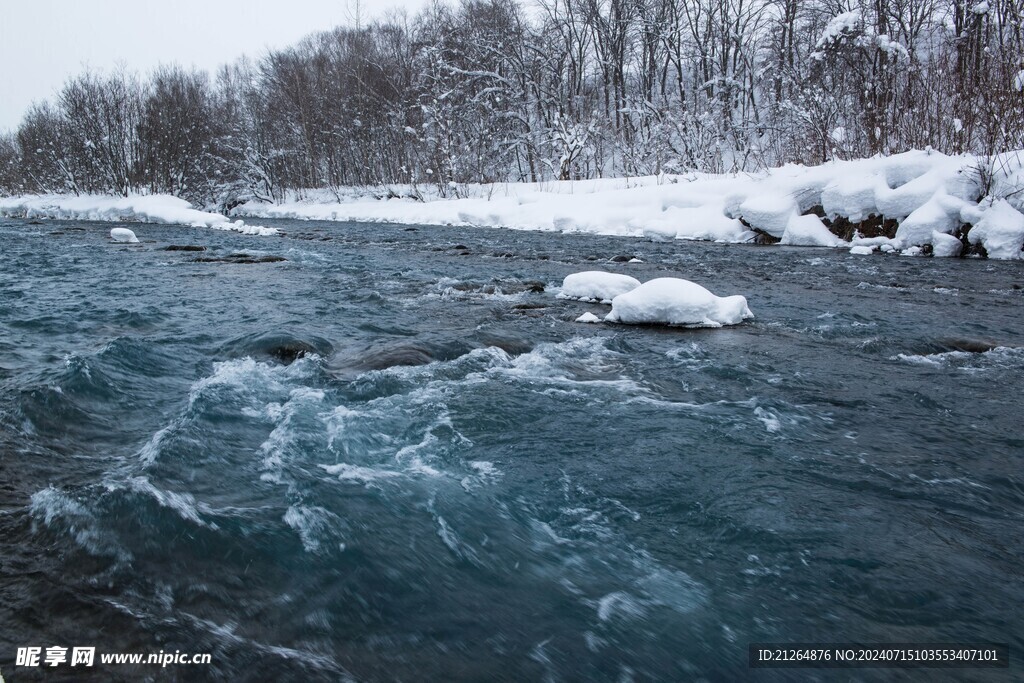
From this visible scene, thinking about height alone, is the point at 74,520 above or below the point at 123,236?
below

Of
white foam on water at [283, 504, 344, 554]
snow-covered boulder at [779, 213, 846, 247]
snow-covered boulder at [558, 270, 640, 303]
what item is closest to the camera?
white foam on water at [283, 504, 344, 554]

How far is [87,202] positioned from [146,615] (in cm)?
3703

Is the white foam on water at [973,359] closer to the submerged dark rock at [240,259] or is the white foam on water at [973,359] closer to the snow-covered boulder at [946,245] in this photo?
the snow-covered boulder at [946,245]

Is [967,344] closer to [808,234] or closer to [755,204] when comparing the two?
[808,234]

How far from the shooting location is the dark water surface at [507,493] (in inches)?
82.6

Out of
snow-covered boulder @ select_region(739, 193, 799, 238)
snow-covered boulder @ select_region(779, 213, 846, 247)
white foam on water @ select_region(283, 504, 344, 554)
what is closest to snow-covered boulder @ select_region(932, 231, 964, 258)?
snow-covered boulder @ select_region(779, 213, 846, 247)

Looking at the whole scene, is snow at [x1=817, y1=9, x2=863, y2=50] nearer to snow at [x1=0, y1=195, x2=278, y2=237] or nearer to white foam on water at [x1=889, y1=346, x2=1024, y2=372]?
white foam on water at [x1=889, y1=346, x2=1024, y2=372]

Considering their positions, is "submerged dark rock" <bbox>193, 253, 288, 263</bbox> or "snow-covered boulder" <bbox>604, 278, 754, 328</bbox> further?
"submerged dark rock" <bbox>193, 253, 288, 263</bbox>

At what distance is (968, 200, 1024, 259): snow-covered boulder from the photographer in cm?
948

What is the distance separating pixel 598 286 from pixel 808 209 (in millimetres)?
8008

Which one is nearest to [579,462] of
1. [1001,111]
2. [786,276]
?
[786,276]

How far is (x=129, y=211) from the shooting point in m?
26.2

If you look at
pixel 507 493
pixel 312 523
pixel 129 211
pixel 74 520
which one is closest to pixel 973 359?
pixel 507 493

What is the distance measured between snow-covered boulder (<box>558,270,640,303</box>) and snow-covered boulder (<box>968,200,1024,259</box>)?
21.6 feet
